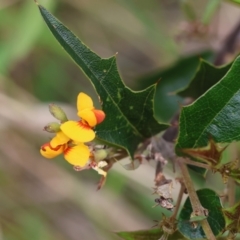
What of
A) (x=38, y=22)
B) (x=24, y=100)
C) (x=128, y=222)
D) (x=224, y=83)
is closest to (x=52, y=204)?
(x=128, y=222)

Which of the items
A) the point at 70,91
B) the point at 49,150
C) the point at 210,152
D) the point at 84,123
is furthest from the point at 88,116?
the point at 70,91

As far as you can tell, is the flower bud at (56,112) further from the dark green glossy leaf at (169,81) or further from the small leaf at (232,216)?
the dark green glossy leaf at (169,81)

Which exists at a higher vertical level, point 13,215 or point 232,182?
point 232,182

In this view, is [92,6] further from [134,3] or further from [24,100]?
[24,100]

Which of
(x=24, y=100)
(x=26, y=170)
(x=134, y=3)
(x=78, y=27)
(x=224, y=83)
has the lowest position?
(x=26, y=170)

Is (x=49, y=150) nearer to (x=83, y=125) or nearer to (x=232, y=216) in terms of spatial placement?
(x=83, y=125)
